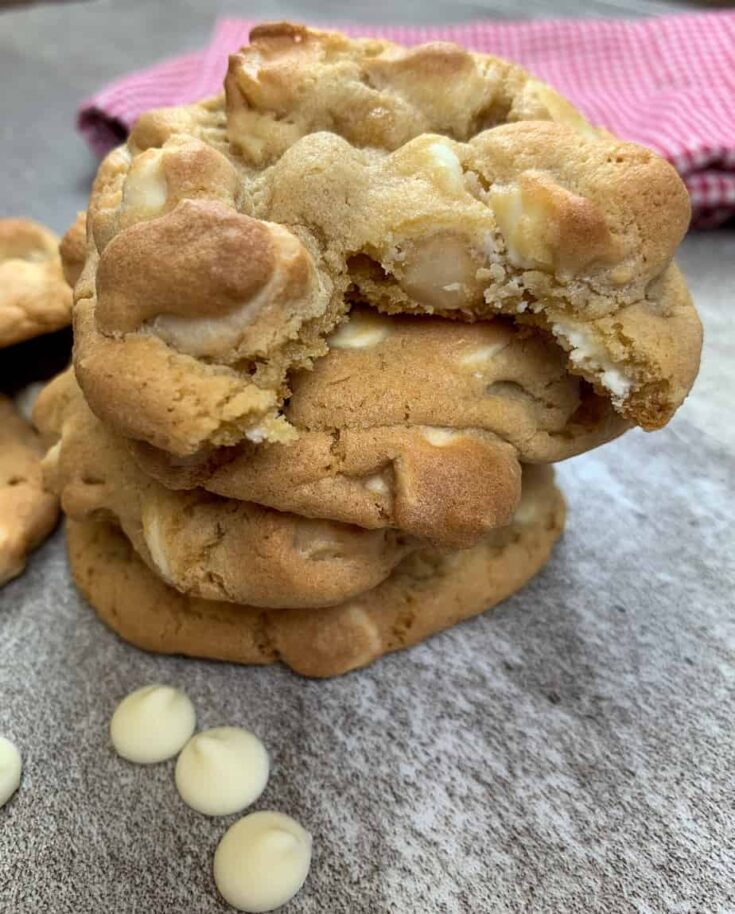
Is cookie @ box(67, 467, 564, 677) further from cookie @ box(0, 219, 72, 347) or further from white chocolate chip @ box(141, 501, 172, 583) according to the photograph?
cookie @ box(0, 219, 72, 347)

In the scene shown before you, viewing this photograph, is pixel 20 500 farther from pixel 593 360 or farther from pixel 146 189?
pixel 593 360

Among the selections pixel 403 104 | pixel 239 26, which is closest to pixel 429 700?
pixel 403 104

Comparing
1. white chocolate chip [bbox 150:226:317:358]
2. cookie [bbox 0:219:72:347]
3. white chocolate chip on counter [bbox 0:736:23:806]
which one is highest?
white chocolate chip [bbox 150:226:317:358]

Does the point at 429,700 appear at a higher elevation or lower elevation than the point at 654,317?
lower

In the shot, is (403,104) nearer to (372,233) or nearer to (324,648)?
(372,233)

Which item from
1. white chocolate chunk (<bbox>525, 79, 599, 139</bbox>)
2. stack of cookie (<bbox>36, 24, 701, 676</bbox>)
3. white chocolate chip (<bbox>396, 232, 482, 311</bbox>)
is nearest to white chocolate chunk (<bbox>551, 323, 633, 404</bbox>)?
stack of cookie (<bbox>36, 24, 701, 676</bbox>)

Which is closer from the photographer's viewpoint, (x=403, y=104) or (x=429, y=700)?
(x=403, y=104)

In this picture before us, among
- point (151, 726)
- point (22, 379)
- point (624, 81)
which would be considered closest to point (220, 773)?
point (151, 726)
